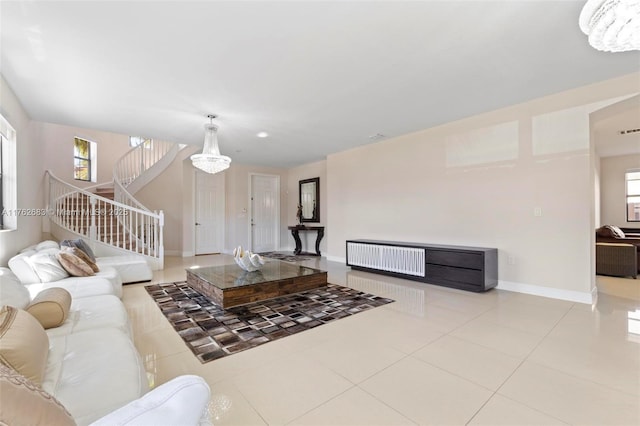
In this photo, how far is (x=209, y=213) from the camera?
7609 mm

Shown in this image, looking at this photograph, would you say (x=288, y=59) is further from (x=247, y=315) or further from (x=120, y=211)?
(x=120, y=211)

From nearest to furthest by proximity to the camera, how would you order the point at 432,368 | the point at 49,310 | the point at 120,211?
the point at 49,310 < the point at 432,368 < the point at 120,211

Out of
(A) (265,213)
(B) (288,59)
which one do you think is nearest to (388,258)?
(B) (288,59)

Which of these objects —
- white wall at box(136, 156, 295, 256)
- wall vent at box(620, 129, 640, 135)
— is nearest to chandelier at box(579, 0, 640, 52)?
wall vent at box(620, 129, 640, 135)

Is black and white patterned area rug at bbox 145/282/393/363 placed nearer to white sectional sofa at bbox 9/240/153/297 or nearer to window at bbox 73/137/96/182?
white sectional sofa at bbox 9/240/153/297

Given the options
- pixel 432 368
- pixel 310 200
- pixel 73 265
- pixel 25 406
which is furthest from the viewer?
pixel 310 200

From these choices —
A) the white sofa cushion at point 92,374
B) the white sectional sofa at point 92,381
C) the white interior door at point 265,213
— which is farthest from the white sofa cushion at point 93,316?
the white interior door at point 265,213

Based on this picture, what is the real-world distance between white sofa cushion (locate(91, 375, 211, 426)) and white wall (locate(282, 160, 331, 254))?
233 inches

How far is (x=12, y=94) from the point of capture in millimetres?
3203

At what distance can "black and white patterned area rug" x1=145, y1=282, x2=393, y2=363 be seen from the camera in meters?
2.37

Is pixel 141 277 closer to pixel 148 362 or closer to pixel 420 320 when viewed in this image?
pixel 148 362

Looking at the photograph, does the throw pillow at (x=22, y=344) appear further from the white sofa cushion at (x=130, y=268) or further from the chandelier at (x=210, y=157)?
the white sofa cushion at (x=130, y=268)

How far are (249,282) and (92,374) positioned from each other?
2036 millimetres

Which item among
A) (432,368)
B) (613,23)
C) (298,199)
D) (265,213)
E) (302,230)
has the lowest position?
(432,368)
